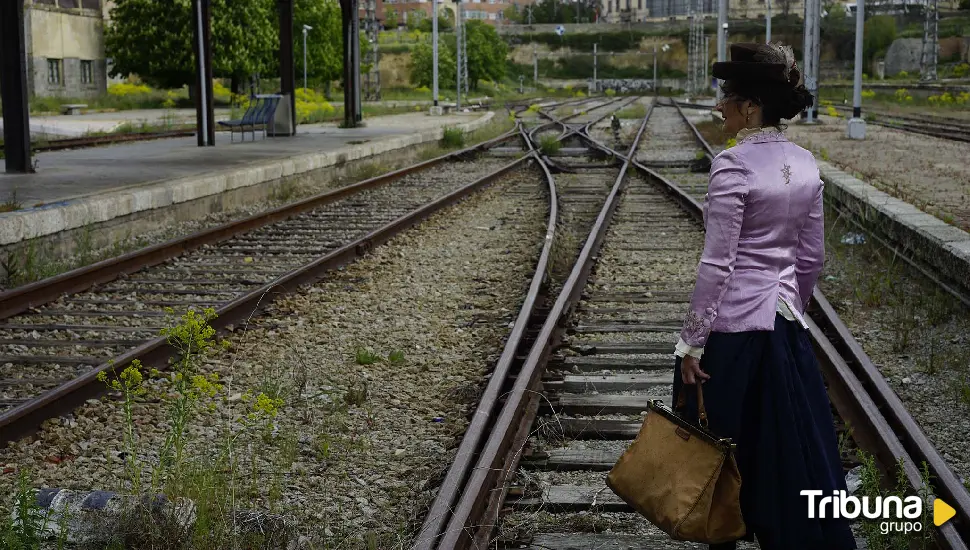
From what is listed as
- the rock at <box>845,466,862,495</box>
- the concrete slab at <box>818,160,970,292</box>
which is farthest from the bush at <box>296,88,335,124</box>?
the rock at <box>845,466,862,495</box>

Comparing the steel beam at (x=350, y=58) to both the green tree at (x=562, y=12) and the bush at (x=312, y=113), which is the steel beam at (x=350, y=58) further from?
the green tree at (x=562, y=12)

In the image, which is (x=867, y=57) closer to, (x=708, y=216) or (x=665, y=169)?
(x=665, y=169)

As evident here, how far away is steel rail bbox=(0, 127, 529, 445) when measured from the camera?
546 cm

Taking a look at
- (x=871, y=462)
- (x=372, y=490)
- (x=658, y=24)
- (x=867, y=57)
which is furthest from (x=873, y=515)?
(x=658, y=24)

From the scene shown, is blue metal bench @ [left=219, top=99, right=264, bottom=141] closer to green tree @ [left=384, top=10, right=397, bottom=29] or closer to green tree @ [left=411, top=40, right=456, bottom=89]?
green tree @ [left=411, top=40, right=456, bottom=89]

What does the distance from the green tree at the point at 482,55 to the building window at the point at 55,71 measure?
35.1 metres

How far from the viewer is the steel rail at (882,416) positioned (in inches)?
166

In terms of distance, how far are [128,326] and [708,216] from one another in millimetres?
5200

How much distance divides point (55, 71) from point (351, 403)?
53.2 metres

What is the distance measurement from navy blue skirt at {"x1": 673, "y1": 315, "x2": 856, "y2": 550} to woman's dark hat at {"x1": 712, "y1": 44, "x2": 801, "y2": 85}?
0.72 meters

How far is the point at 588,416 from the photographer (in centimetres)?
568

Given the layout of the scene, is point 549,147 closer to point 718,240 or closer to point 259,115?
point 259,115

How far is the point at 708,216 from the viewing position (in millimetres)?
3418

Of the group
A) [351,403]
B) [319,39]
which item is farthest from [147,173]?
[319,39]
